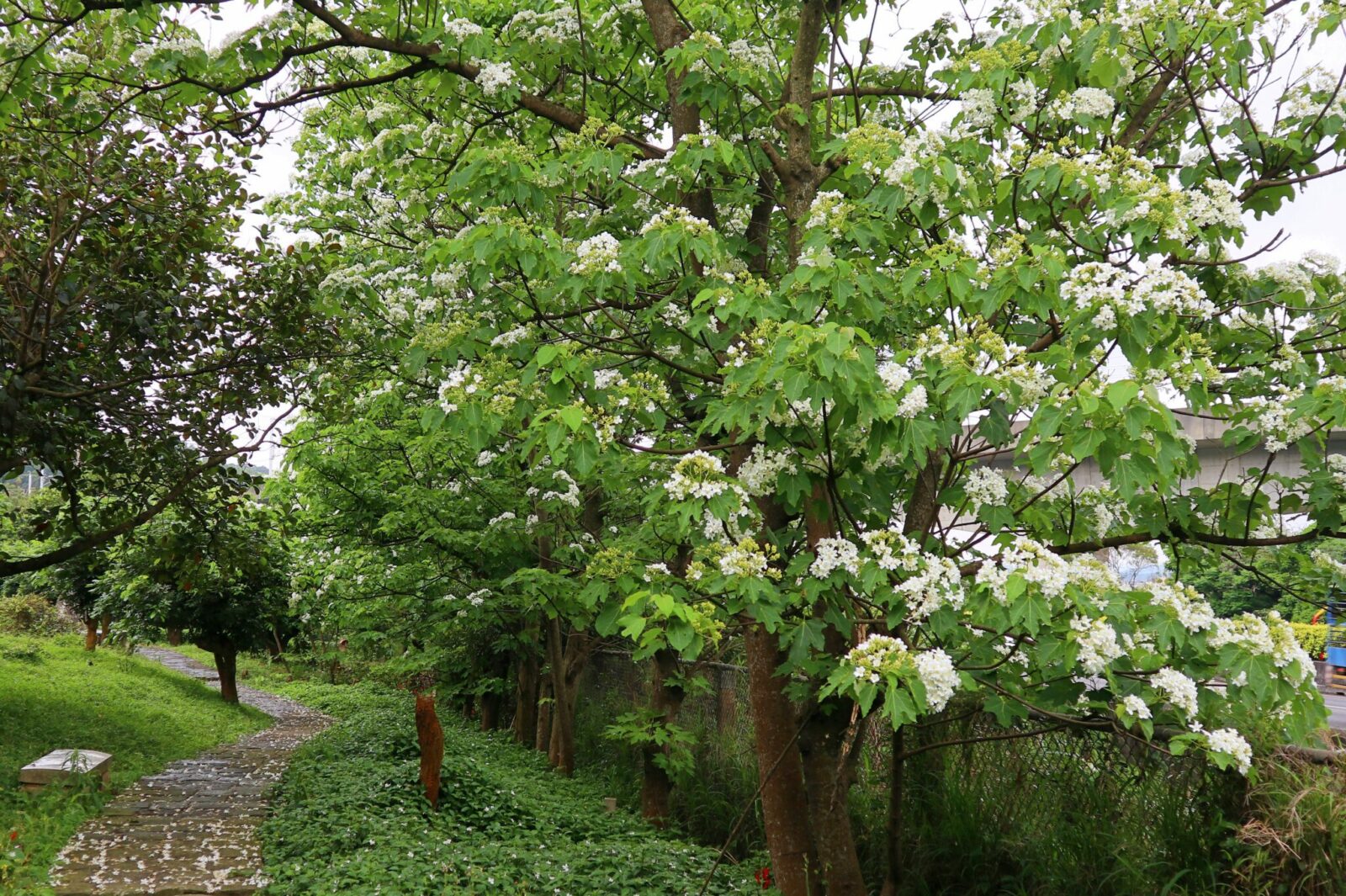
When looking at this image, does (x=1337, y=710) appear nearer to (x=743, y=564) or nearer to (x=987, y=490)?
(x=987, y=490)

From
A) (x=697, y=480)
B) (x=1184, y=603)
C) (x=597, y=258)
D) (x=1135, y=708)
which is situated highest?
(x=597, y=258)

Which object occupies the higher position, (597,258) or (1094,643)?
(597,258)

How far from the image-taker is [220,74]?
5.88 m

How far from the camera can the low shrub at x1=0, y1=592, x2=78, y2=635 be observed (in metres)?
23.3

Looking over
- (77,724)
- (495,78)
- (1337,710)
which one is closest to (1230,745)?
(495,78)

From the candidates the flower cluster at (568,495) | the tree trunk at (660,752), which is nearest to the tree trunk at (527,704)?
the tree trunk at (660,752)

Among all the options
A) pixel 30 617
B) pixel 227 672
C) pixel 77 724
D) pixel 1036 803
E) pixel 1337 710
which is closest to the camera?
pixel 1036 803

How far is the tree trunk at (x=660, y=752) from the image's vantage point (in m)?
9.49

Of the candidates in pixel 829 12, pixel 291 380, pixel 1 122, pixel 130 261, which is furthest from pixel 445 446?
pixel 829 12

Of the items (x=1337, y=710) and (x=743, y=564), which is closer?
(x=743, y=564)

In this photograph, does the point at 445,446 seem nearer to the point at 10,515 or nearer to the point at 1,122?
the point at 10,515

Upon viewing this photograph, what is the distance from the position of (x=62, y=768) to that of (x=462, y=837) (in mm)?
3977

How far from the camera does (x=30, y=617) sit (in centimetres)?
2419

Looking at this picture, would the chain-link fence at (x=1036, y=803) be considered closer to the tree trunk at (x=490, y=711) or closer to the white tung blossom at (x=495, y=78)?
the white tung blossom at (x=495, y=78)
